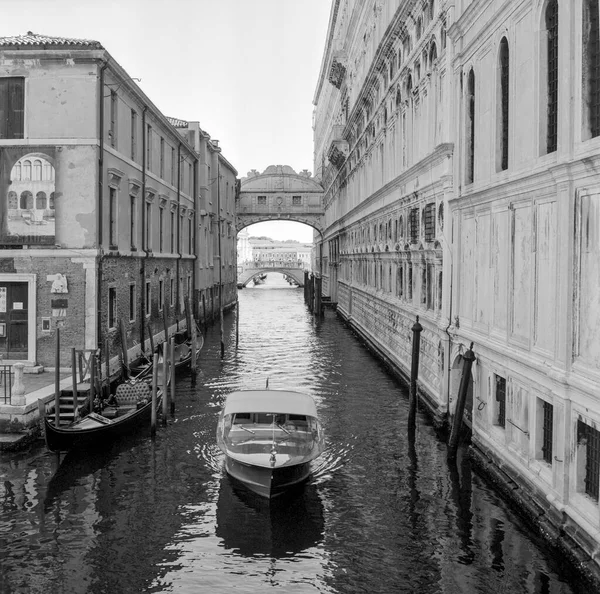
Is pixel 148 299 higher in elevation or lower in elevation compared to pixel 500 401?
higher

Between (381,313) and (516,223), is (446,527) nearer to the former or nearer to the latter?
(516,223)

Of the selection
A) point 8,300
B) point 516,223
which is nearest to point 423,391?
point 516,223

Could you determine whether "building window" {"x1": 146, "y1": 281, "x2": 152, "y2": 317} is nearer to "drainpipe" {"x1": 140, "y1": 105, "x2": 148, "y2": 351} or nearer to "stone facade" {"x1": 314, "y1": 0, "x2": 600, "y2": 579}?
"drainpipe" {"x1": 140, "y1": 105, "x2": 148, "y2": 351}

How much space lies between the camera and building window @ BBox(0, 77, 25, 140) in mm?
16938

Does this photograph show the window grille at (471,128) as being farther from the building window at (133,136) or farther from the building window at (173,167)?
the building window at (173,167)

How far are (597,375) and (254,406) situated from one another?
6259mm

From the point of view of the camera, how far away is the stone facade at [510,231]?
321 inches

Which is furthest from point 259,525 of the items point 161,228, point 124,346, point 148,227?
point 161,228

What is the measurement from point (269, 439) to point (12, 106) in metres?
10.5

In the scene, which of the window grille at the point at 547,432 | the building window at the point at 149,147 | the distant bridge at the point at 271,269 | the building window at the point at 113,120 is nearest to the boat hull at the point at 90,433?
the building window at the point at 113,120

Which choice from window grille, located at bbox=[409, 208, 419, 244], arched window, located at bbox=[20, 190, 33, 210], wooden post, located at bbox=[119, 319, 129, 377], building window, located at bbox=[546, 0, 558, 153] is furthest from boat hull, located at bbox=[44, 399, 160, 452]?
building window, located at bbox=[546, 0, 558, 153]

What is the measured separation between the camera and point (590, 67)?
8.03 m

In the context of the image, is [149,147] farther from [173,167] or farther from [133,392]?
[133,392]

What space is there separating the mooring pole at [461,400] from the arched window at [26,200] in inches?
425
